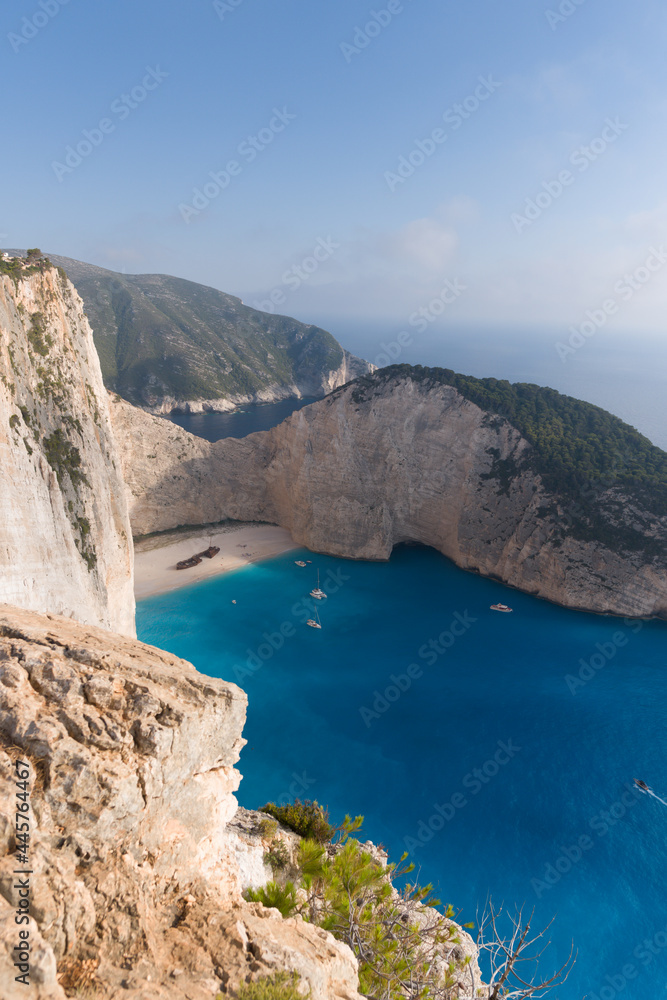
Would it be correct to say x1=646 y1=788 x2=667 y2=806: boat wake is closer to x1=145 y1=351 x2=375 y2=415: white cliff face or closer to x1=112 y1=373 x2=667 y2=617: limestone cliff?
x1=112 y1=373 x2=667 y2=617: limestone cliff

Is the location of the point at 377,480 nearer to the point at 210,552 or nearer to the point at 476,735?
the point at 210,552

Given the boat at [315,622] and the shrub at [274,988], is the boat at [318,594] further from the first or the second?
the shrub at [274,988]

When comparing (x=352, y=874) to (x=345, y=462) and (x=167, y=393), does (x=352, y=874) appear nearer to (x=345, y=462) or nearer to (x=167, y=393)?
(x=345, y=462)

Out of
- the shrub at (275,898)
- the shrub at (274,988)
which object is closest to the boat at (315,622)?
the shrub at (275,898)

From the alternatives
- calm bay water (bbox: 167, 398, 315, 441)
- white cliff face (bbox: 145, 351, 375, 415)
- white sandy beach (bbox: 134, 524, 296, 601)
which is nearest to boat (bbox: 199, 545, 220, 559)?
white sandy beach (bbox: 134, 524, 296, 601)

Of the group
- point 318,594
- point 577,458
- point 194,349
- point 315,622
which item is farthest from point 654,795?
point 194,349

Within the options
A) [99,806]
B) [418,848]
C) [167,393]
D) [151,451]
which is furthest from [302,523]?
[167,393]
